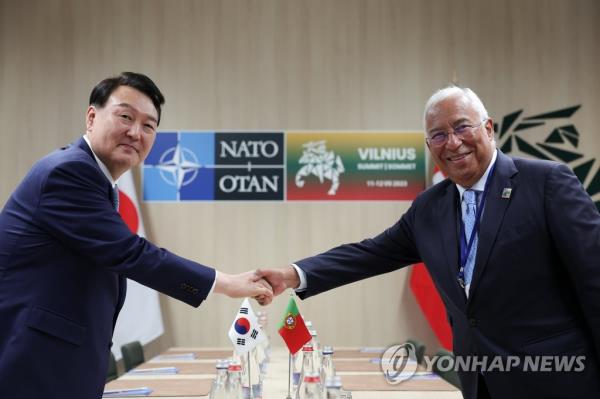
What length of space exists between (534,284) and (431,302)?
4.05 meters

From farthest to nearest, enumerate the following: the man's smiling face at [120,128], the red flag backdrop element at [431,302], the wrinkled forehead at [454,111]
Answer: the red flag backdrop element at [431,302], the wrinkled forehead at [454,111], the man's smiling face at [120,128]

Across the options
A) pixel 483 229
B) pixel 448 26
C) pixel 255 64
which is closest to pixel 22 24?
pixel 255 64

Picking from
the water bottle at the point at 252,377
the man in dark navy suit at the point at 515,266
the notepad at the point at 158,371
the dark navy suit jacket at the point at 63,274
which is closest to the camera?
the dark navy suit jacket at the point at 63,274

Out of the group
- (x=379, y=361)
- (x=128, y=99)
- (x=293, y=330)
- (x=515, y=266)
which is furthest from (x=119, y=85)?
(x=379, y=361)

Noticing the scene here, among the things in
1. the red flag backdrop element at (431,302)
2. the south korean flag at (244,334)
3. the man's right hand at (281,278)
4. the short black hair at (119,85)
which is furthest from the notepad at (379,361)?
the short black hair at (119,85)

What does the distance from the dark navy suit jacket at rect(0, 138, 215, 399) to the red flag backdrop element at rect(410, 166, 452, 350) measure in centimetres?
423

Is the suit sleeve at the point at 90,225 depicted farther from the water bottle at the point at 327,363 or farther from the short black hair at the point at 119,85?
the water bottle at the point at 327,363

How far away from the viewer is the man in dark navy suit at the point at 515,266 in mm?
2020

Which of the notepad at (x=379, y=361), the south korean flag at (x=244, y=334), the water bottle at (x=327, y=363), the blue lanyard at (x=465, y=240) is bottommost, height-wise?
the notepad at (x=379, y=361)

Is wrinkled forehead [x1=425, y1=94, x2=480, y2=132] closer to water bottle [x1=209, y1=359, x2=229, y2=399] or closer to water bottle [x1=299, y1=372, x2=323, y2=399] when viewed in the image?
water bottle [x1=299, y1=372, x2=323, y2=399]

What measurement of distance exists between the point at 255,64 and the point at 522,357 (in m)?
4.99

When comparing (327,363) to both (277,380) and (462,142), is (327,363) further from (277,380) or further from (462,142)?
(462,142)

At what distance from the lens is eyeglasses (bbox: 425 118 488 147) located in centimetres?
235

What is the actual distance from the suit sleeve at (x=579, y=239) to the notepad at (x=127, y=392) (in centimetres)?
214
